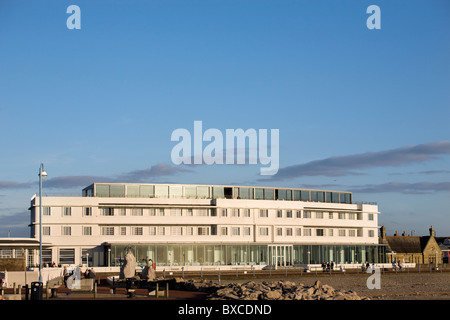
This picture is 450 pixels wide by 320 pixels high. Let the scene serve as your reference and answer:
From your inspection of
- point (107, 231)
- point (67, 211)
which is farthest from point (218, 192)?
point (67, 211)

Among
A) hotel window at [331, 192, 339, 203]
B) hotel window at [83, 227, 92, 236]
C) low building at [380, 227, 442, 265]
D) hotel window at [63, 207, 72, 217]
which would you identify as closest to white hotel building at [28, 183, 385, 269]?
hotel window at [83, 227, 92, 236]

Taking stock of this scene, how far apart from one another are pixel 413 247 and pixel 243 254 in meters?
51.2

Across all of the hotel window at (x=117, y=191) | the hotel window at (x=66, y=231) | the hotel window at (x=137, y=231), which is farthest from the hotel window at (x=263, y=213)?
the hotel window at (x=66, y=231)

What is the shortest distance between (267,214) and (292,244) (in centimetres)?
552

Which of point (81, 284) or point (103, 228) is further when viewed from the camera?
point (103, 228)

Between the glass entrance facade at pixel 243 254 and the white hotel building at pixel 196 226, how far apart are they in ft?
0.43

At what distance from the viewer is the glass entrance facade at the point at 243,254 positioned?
85438 mm

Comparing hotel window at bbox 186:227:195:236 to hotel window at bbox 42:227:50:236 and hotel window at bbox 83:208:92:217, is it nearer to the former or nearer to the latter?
hotel window at bbox 83:208:92:217

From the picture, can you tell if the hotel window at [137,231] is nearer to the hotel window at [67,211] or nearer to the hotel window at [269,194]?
the hotel window at [67,211]

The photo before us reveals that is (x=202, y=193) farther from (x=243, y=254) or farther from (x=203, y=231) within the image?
(x=243, y=254)

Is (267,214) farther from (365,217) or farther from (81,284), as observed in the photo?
(81,284)

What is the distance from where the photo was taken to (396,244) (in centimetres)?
12700

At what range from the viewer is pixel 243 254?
9019cm
